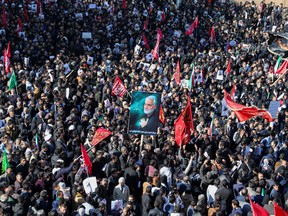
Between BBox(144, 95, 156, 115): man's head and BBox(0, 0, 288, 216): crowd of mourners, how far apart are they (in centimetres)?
89

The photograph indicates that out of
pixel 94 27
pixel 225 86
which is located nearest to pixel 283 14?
pixel 94 27

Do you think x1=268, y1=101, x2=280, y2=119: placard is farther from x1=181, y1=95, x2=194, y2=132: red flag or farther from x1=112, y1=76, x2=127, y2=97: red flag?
x1=112, y1=76, x2=127, y2=97: red flag

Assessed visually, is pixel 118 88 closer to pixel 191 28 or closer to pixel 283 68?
pixel 283 68

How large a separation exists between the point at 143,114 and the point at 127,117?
2.30 metres

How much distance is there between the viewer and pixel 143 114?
44.9 feet

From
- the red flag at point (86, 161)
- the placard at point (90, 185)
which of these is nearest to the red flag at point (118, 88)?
the red flag at point (86, 161)

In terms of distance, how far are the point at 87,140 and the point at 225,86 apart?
776 centimetres

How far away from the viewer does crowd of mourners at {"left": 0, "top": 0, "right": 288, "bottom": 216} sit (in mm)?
11445

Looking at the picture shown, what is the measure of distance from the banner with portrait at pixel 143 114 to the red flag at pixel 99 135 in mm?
517

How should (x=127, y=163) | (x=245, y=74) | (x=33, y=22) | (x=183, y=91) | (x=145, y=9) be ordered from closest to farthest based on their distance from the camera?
1. (x=127, y=163)
2. (x=183, y=91)
3. (x=245, y=74)
4. (x=33, y=22)
5. (x=145, y=9)

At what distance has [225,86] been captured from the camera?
20.5 meters

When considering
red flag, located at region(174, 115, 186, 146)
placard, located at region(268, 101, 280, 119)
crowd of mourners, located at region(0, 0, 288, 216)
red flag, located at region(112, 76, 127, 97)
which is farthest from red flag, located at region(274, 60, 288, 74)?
red flag, located at region(174, 115, 186, 146)

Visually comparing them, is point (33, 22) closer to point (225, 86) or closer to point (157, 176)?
point (225, 86)

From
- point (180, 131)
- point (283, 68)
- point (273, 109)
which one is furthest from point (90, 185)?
point (283, 68)
